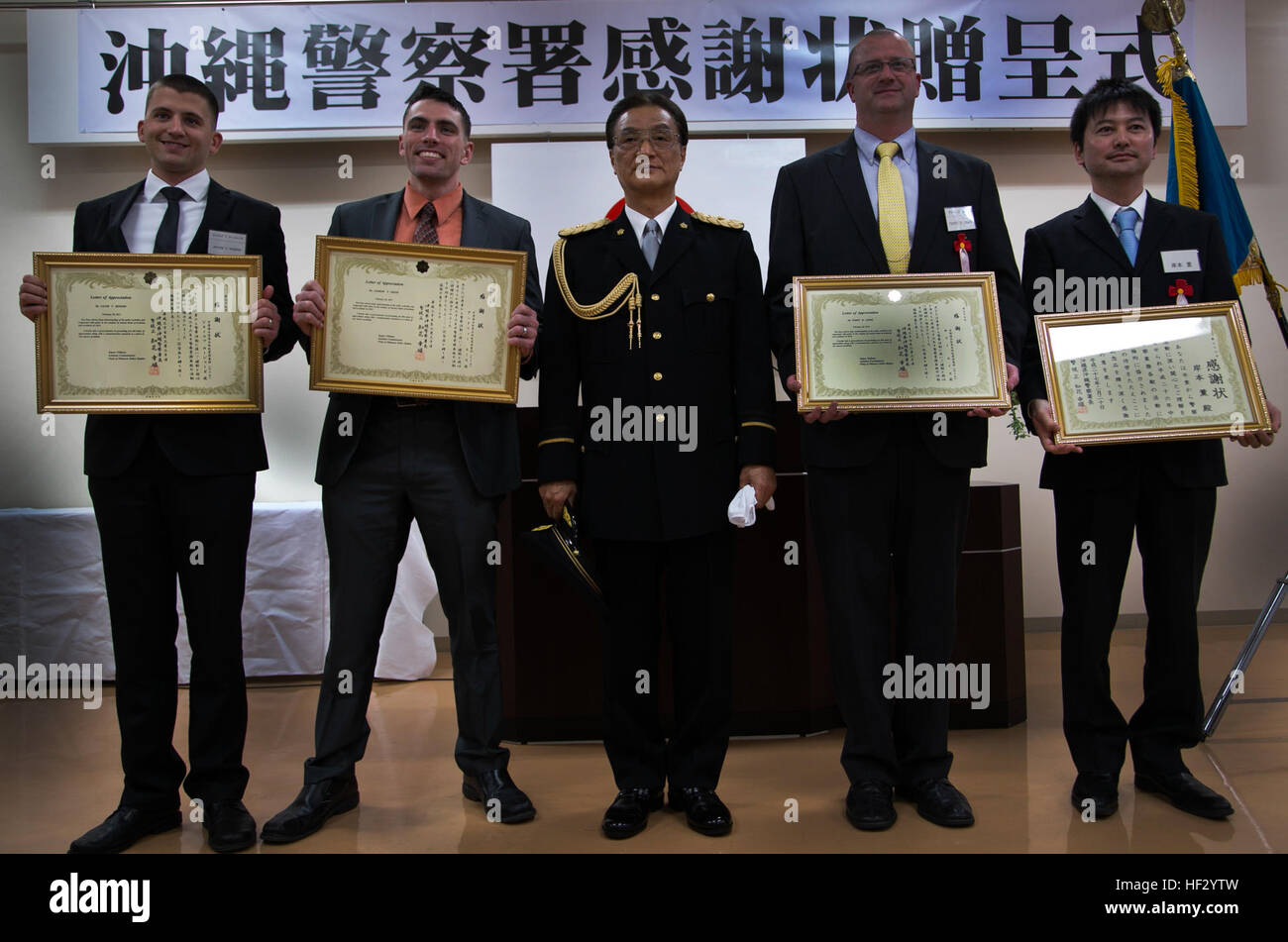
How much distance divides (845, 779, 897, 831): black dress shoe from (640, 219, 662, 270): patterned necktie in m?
1.38

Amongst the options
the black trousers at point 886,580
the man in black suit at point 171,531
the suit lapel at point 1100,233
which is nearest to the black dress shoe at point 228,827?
the man in black suit at point 171,531

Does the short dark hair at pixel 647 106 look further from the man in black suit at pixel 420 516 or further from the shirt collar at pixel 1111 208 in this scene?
the shirt collar at pixel 1111 208

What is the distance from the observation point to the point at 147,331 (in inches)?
90.0

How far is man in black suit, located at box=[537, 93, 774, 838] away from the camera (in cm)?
230

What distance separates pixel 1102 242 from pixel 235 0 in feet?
13.7

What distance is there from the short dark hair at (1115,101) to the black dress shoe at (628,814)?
2042 mm

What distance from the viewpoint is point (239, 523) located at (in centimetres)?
233

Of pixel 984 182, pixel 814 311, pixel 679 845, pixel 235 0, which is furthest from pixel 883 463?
pixel 235 0

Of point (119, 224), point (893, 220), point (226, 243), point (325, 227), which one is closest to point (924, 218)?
point (893, 220)

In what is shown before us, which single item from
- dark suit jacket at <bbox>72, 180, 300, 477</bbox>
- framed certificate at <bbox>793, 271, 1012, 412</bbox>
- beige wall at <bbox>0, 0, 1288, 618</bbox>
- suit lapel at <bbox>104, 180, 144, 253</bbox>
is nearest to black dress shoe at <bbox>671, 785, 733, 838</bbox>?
framed certificate at <bbox>793, 271, 1012, 412</bbox>

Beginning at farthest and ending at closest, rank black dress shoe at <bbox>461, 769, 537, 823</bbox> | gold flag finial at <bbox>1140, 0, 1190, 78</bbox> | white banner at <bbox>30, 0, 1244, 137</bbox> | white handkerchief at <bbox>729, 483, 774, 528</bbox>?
1. white banner at <bbox>30, 0, 1244, 137</bbox>
2. gold flag finial at <bbox>1140, 0, 1190, 78</bbox>
3. black dress shoe at <bbox>461, 769, 537, 823</bbox>
4. white handkerchief at <bbox>729, 483, 774, 528</bbox>

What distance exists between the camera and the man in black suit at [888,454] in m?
2.30

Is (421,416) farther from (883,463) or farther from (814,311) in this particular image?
(883,463)

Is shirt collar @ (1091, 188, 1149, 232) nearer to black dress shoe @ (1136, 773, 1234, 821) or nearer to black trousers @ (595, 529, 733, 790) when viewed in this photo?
black trousers @ (595, 529, 733, 790)
